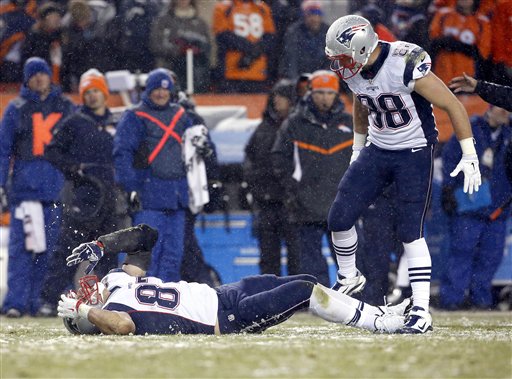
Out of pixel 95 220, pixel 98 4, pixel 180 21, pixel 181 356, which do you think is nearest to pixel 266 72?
pixel 180 21

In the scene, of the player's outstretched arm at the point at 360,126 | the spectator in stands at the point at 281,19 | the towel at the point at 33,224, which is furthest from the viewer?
the spectator in stands at the point at 281,19

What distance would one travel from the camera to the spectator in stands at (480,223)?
42.5 feet

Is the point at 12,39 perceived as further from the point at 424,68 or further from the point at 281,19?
the point at 424,68

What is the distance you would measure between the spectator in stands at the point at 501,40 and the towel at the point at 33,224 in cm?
515

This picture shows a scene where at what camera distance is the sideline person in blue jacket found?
11836 mm

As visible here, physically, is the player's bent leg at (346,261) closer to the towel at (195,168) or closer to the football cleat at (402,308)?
the football cleat at (402,308)

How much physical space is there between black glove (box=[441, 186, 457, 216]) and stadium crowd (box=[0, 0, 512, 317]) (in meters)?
0.01

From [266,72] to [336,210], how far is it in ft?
18.8

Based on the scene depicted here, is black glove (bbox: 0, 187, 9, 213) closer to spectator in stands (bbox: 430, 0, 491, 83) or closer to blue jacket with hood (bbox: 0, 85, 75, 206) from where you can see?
blue jacket with hood (bbox: 0, 85, 75, 206)

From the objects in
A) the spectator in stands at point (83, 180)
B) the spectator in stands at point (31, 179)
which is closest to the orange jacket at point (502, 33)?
the spectator in stands at point (83, 180)

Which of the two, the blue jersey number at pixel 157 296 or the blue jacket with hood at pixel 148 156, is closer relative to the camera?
the blue jersey number at pixel 157 296

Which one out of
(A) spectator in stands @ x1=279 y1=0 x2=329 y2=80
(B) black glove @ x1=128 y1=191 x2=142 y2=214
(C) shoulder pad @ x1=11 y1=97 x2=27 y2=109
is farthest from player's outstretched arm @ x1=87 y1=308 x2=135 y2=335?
(A) spectator in stands @ x1=279 y1=0 x2=329 y2=80

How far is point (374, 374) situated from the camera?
594 centimetres

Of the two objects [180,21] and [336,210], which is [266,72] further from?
[336,210]
